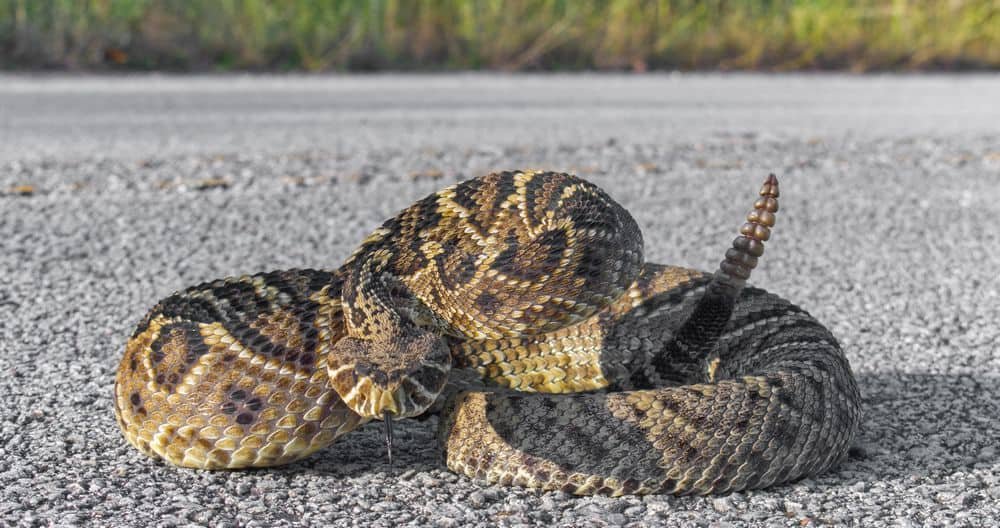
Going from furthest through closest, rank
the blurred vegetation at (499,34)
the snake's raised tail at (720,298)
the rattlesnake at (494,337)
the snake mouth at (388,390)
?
the blurred vegetation at (499,34), the snake's raised tail at (720,298), the rattlesnake at (494,337), the snake mouth at (388,390)

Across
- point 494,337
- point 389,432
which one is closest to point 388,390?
point 389,432

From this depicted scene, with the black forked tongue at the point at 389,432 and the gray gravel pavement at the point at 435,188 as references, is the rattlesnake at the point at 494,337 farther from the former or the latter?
the gray gravel pavement at the point at 435,188

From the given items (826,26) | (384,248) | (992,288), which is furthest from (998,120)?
(384,248)

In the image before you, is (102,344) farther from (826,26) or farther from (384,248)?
(826,26)

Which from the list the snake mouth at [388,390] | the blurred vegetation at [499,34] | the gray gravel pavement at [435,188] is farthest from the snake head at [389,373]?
the blurred vegetation at [499,34]

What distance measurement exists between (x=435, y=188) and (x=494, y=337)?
13.8ft

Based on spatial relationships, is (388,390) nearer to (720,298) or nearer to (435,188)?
(720,298)

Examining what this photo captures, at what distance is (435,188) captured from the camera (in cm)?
848

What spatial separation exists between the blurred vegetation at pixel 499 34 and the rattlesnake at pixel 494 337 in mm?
9731

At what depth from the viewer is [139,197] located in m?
8.06

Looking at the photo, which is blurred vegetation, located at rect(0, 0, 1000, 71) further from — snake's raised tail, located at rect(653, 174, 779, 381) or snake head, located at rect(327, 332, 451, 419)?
snake head, located at rect(327, 332, 451, 419)

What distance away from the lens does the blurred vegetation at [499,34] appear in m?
13.4

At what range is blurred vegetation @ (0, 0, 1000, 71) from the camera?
13383 millimetres

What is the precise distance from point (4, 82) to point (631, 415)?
1002 cm
